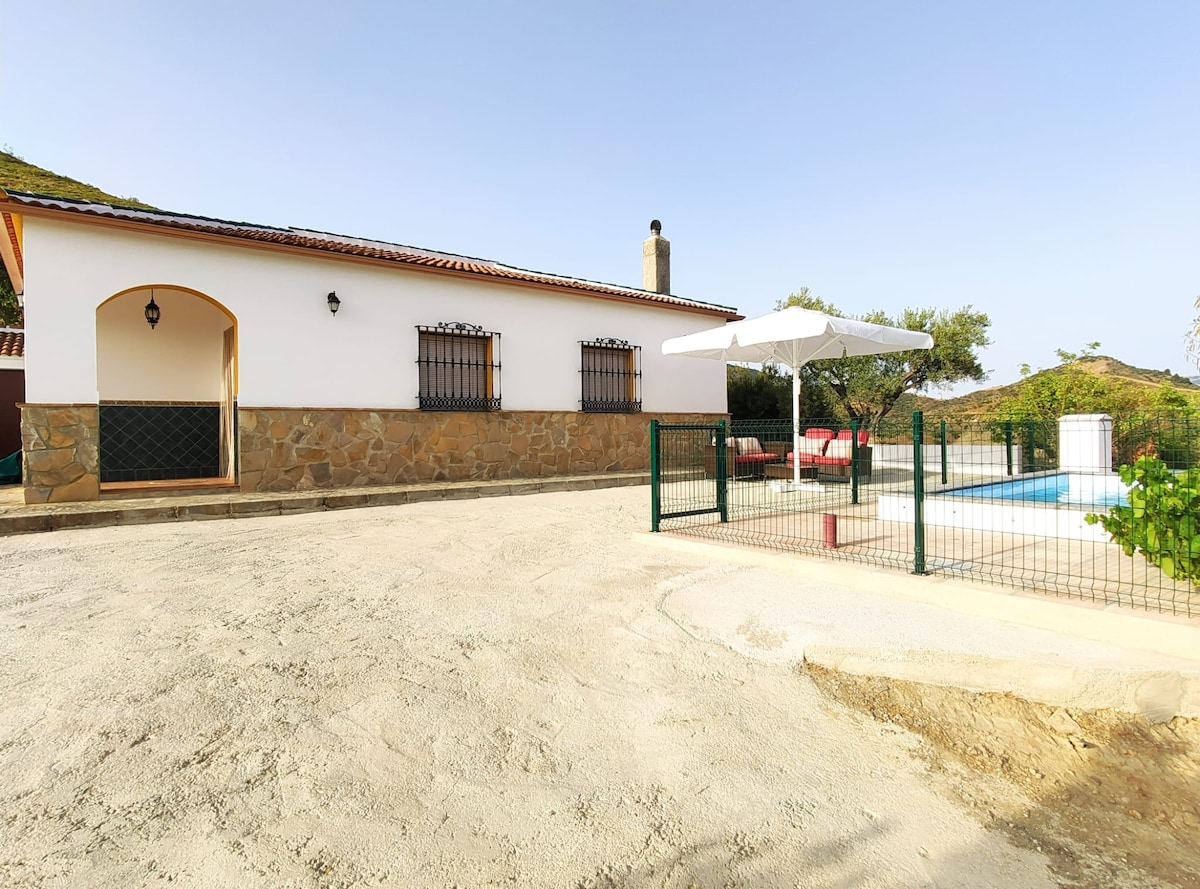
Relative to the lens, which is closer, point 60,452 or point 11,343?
point 60,452

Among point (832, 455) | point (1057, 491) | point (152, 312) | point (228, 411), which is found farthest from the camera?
point (228, 411)

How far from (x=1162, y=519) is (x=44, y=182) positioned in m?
33.1

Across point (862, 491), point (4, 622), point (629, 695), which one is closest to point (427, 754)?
point (629, 695)

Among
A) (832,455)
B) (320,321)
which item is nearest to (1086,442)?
(832,455)

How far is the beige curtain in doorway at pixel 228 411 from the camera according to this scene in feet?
30.1

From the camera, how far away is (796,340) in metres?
Answer: 8.45

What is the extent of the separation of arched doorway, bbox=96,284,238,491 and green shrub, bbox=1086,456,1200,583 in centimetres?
1019

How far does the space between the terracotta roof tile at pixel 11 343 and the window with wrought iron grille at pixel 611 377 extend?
10.5 m

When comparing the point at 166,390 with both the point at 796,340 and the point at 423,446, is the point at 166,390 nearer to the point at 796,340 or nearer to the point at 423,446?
the point at 423,446

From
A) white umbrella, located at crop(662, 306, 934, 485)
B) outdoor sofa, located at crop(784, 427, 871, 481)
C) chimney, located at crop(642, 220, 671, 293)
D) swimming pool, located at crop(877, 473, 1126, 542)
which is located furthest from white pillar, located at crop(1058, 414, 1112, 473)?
chimney, located at crop(642, 220, 671, 293)

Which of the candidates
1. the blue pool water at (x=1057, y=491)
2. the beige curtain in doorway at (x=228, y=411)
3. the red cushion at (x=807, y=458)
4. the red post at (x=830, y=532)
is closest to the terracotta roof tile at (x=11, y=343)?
the beige curtain in doorway at (x=228, y=411)

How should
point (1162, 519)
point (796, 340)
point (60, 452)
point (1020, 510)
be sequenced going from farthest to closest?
point (796, 340) < point (60, 452) < point (1020, 510) < point (1162, 519)

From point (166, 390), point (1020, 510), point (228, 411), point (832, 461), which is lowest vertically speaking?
point (1020, 510)

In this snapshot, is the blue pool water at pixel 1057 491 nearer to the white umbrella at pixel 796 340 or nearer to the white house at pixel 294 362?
the white umbrella at pixel 796 340
